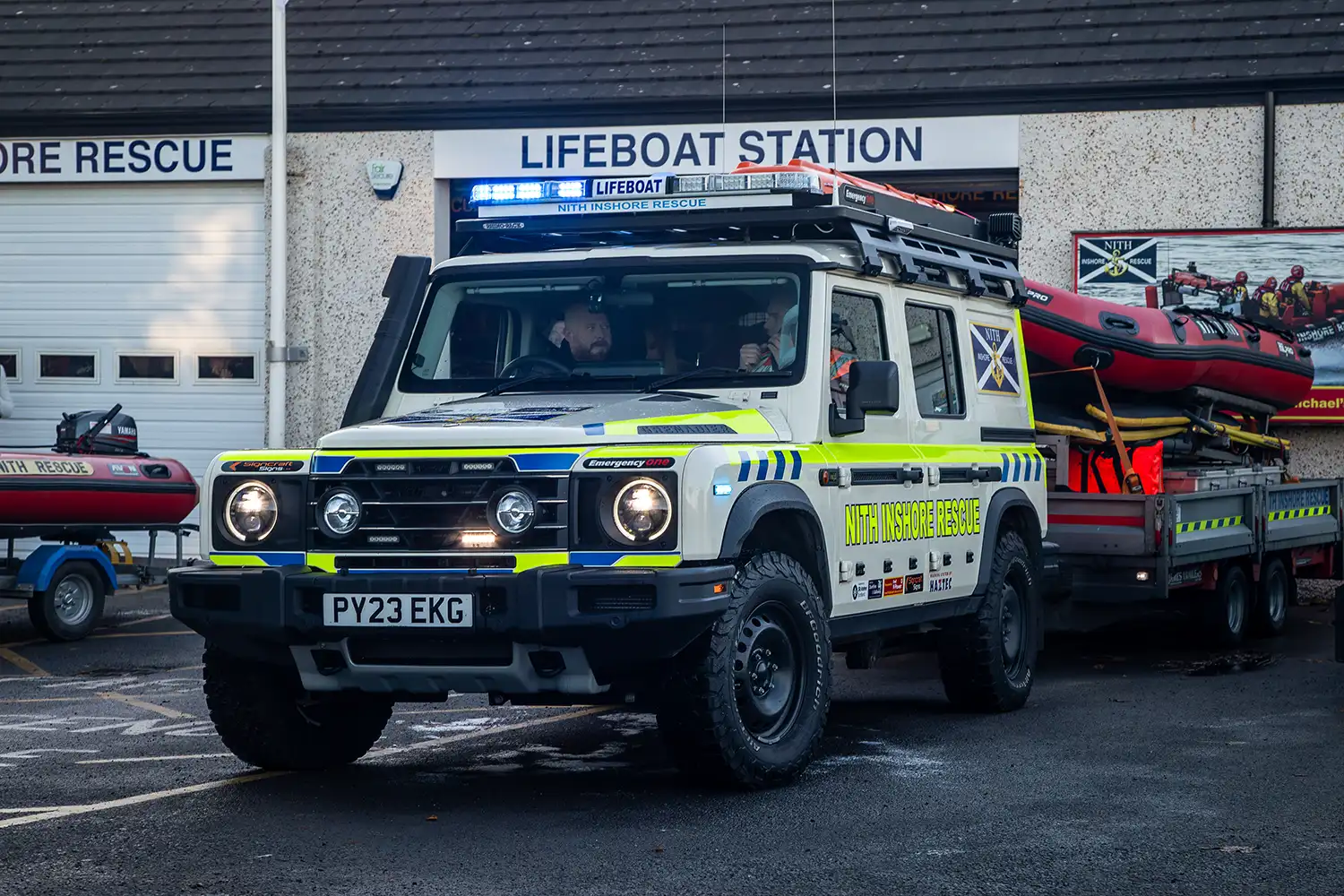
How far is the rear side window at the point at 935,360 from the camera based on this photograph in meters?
8.70

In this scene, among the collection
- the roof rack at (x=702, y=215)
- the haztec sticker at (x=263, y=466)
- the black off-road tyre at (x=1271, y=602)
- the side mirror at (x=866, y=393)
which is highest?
the roof rack at (x=702, y=215)

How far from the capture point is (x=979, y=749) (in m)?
8.16

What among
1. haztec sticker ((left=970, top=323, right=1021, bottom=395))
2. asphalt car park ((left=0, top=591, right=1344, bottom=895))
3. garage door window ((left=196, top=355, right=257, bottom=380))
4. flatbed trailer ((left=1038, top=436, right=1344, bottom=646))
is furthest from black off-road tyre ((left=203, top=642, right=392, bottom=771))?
garage door window ((left=196, top=355, right=257, bottom=380))

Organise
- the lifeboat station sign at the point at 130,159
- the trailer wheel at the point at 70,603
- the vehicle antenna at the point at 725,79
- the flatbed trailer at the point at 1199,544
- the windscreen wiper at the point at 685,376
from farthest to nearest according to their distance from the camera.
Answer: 1. the lifeboat station sign at the point at 130,159
2. the vehicle antenna at the point at 725,79
3. the trailer wheel at the point at 70,603
4. the flatbed trailer at the point at 1199,544
5. the windscreen wiper at the point at 685,376

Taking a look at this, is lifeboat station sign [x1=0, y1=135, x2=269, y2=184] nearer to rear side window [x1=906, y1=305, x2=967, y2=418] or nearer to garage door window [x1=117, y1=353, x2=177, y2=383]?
garage door window [x1=117, y1=353, x2=177, y2=383]

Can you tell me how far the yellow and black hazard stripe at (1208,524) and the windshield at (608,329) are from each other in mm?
4310

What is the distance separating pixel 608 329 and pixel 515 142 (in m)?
10.4

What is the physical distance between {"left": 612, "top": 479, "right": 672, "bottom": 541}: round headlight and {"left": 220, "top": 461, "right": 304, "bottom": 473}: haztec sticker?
129 cm

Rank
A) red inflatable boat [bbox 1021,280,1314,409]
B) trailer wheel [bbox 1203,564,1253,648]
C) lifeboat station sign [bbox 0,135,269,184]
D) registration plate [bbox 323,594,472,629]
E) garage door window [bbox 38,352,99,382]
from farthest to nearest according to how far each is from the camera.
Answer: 1. garage door window [bbox 38,352,99,382]
2. lifeboat station sign [bbox 0,135,269,184]
3. trailer wheel [bbox 1203,564,1253,648]
4. red inflatable boat [bbox 1021,280,1314,409]
5. registration plate [bbox 323,594,472,629]

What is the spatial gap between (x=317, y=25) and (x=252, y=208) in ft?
6.77

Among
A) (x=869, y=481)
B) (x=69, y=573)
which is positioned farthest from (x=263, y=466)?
(x=69, y=573)

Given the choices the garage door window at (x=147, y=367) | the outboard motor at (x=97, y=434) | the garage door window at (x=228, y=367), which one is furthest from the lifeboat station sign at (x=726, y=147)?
the outboard motor at (x=97, y=434)

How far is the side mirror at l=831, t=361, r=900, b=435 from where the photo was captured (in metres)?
7.59

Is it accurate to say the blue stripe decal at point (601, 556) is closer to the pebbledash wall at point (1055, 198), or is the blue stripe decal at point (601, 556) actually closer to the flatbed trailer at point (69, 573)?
the flatbed trailer at point (69, 573)
